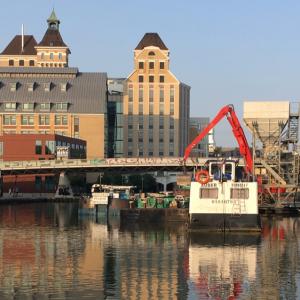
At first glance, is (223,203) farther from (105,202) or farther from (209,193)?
(105,202)

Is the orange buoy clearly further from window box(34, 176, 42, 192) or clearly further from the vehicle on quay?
window box(34, 176, 42, 192)

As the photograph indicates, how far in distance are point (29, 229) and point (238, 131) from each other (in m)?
33.0

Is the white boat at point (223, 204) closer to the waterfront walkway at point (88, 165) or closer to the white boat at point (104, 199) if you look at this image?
the white boat at point (104, 199)

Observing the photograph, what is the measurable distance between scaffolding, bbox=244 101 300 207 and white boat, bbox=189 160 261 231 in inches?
1468

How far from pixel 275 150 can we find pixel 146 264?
6802cm

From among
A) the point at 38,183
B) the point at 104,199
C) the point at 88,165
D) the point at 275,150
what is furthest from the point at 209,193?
the point at 38,183

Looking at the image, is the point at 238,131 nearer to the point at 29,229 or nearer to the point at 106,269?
the point at 29,229

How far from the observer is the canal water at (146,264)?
40344mm

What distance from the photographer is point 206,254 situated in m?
56.4

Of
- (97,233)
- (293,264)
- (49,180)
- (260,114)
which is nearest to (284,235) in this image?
(97,233)

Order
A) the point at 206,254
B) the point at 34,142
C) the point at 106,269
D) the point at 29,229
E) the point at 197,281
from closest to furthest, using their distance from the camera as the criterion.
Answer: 1. the point at 197,281
2. the point at 106,269
3. the point at 206,254
4. the point at 29,229
5. the point at 34,142

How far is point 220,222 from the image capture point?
71.4m

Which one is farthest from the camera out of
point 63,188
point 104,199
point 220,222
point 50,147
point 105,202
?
point 50,147

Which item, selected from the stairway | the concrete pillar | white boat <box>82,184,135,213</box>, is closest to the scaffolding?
the stairway
